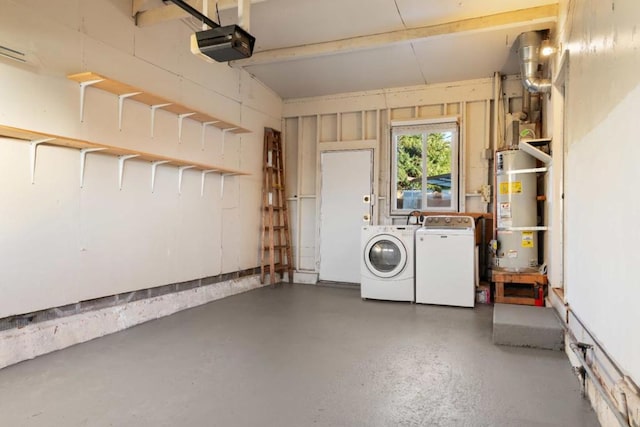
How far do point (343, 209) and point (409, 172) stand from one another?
46.0 inches

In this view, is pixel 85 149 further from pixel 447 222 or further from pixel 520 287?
pixel 520 287

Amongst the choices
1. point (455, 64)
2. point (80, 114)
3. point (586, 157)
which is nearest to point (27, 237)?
point (80, 114)

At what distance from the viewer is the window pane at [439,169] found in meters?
5.72

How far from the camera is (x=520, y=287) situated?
462cm

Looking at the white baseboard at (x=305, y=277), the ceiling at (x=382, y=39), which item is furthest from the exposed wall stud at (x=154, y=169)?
the white baseboard at (x=305, y=277)

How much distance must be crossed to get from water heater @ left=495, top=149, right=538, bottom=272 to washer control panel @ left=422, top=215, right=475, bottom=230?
46 centimetres

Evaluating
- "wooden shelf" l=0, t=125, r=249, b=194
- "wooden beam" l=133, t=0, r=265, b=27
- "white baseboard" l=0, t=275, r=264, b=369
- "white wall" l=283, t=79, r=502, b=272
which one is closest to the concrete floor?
"white baseboard" l=0, t=275, r=264, b=369

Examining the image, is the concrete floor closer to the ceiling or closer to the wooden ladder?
the wooden ladder

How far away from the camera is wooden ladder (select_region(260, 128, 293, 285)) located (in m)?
6.09

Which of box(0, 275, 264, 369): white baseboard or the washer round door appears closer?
box(0, 275, 264, 369): white baseboard

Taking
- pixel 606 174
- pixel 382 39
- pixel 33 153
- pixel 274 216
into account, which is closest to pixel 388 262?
pixel 274 216

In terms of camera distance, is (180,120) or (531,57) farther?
(180,120)

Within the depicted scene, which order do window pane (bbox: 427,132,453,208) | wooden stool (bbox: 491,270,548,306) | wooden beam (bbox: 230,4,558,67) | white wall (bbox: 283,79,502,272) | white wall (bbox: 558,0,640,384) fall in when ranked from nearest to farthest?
1. white wall (bbox: 558,0,640,384)
2. wooden beam (bbox: 230,4,558,67)
3. wooden stool (bbox: 491,270,548,306)
4. white wall (bbox: 283,79,502,272)
5. window pane (bbox: 427,132,453,208)

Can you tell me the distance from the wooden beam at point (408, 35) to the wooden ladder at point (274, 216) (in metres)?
1.44
